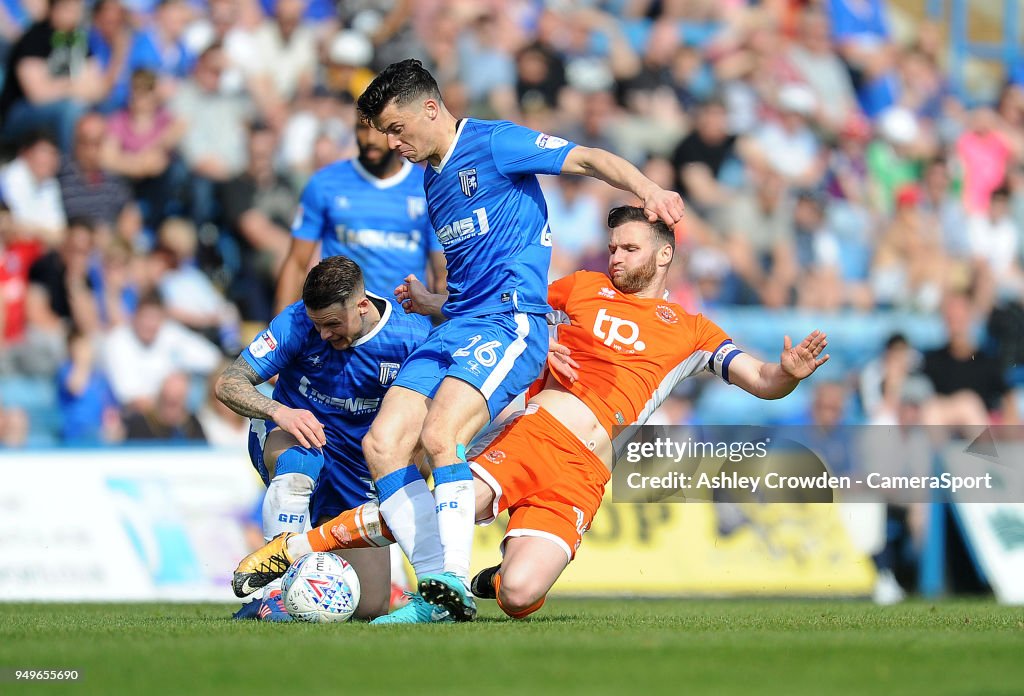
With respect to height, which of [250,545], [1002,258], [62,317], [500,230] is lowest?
[250,545]

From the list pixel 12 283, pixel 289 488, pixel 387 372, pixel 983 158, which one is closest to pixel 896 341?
pixel 983 158

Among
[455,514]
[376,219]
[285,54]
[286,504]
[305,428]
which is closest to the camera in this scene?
[455,514]

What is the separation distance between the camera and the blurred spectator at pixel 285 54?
616 inches

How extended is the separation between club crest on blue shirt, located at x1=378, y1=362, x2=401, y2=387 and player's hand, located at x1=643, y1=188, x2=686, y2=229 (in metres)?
2.27

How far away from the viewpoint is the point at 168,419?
40.8ft

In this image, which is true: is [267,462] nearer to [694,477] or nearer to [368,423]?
[368,423]

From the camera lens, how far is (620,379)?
7957 millimetres

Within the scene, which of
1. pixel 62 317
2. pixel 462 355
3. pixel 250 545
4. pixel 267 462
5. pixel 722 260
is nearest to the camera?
pixel 462 355

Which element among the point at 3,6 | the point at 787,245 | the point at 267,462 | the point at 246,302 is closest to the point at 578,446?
the point at 267,462

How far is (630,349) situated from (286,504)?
7.28ft

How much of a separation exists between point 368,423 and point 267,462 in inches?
26.3

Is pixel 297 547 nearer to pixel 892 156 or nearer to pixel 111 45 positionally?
pixel 111 45

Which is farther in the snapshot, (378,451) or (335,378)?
(335,378)

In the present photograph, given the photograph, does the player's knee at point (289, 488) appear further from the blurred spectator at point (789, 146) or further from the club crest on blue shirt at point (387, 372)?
the blurred spectator at point (789, 146)
